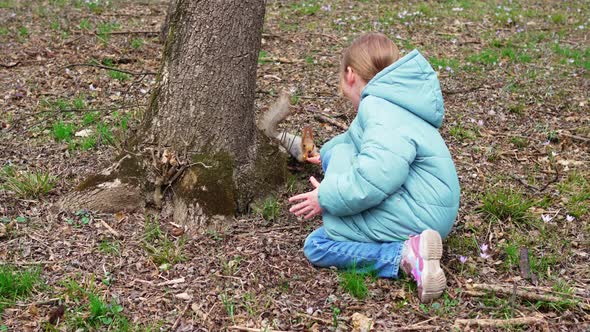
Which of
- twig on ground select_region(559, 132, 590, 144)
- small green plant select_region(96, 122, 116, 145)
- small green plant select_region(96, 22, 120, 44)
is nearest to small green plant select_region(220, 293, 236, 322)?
small green plant select_region(96, 122, 116, 145)

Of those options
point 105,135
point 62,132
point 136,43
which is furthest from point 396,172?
point 136,43

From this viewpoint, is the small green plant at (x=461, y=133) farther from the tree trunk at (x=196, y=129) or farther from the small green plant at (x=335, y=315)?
the small green plant at (x=335, y=315)

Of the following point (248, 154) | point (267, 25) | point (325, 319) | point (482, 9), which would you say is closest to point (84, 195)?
point (248, 154)

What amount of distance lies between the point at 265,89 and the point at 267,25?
102 inches

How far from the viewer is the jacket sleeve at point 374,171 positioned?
2.97 meters

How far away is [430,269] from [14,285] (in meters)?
2.13

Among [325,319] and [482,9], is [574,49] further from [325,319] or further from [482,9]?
[325,319]

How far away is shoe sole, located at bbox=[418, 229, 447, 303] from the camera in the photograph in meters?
2.95

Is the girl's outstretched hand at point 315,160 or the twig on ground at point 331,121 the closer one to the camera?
the girl's outstretched hand at point 315,160

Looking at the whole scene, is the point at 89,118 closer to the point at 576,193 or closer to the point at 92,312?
the point at 92,312

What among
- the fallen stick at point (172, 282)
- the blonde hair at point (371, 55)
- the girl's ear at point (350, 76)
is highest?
the blonde hair at point (371, 55)

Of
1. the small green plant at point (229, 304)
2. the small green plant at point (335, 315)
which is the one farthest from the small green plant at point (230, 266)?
the small green plant at point (335, 315)

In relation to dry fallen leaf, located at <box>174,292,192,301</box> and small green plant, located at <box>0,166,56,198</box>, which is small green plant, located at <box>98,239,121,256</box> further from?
small green plant, located at <box>0,166,56,198</box>

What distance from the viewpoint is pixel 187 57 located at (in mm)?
3578
